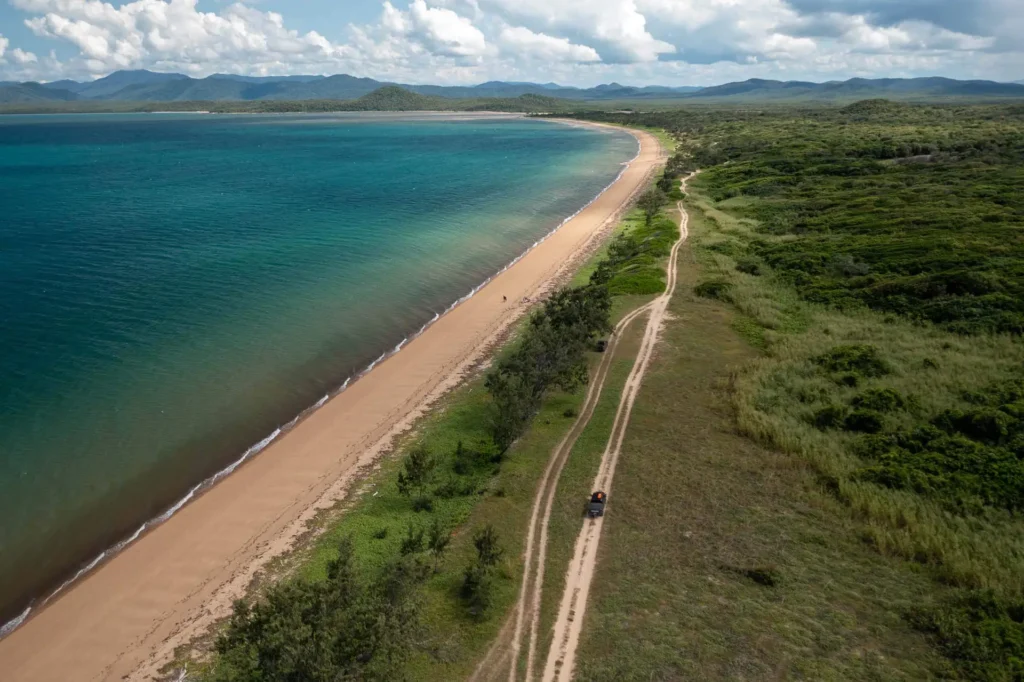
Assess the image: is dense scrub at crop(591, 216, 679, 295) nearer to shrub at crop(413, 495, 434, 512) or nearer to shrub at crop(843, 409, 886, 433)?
shrub at crop(843, 409, 886, 433)

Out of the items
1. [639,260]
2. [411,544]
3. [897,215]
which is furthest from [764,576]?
[897,215]

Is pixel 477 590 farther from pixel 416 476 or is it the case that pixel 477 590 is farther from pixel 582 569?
pixel 416 476

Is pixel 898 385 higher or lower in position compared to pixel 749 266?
lower

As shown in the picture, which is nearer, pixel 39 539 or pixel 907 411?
pixel 39 539

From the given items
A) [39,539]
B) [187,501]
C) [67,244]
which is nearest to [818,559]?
[187,501]

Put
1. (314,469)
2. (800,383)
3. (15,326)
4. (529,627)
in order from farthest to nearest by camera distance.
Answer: (15,326) → (800,383) → (314,469) → (529,627)

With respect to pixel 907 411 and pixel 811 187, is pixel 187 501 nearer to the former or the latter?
pixel 907 411
